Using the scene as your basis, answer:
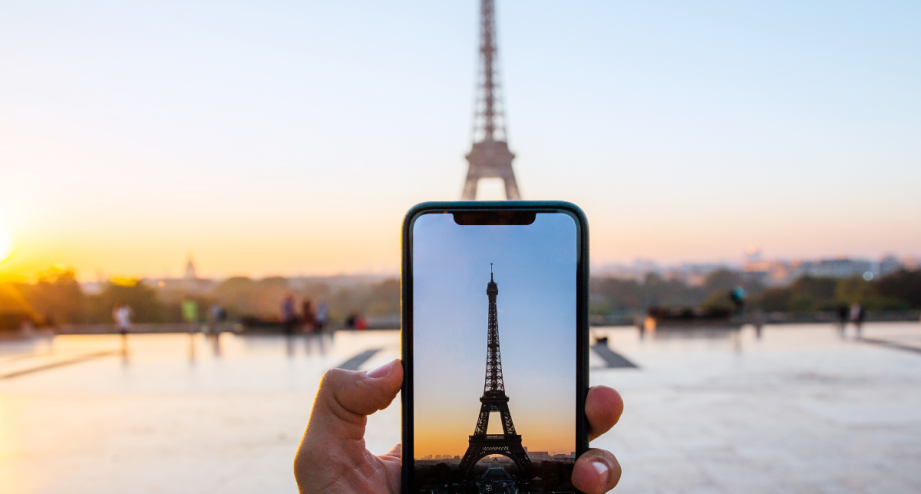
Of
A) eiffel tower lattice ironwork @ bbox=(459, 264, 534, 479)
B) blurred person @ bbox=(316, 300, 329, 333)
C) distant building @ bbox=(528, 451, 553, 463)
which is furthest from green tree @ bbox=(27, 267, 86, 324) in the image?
distant building @ bbox=(528, 451, 553, 463)

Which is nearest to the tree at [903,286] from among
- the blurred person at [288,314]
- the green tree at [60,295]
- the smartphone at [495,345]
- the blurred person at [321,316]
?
the blurred person at [321,316]

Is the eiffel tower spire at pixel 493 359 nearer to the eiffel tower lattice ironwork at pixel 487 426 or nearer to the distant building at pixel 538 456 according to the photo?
the eiffel tower lattice ironwork at pixel 487 426

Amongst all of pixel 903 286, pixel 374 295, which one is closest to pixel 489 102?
pixel 374 295

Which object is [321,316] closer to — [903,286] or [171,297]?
[171,297]

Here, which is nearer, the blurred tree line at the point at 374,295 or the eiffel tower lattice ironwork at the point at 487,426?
the eiffel tower lattice ironwork at the point at 487,426

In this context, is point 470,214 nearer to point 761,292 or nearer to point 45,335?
point 45,335
